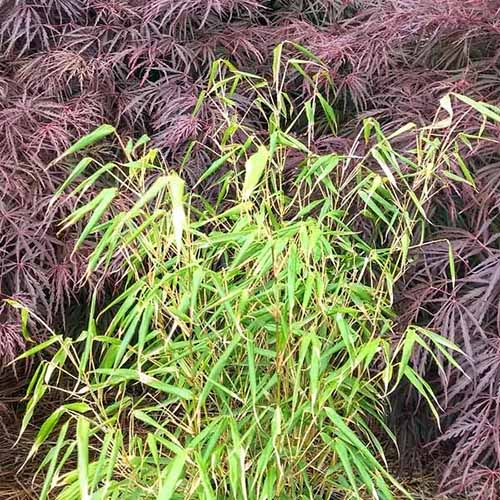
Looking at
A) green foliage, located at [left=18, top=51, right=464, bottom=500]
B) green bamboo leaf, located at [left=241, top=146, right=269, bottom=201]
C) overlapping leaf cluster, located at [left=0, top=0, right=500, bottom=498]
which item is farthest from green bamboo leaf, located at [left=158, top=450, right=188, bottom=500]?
overlapping leaf cluster, located at [left=0, top=0, right=500, bottom=498]

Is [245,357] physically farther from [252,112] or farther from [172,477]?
[252,112]

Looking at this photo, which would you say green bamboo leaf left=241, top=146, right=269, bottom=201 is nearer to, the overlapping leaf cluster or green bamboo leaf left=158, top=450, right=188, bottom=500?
green bamboo leaf left=158, top=450, right=188, bottom=500

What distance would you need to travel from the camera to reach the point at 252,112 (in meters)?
1.96

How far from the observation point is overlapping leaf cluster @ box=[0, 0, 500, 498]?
1513 millimetres

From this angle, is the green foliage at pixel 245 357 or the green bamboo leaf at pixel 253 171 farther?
the green foliage at pixel 245 357

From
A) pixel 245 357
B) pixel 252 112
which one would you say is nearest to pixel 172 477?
pixel 245 357

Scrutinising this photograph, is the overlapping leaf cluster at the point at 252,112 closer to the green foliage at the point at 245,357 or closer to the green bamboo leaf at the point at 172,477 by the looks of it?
the green foliage at the point at 245,357

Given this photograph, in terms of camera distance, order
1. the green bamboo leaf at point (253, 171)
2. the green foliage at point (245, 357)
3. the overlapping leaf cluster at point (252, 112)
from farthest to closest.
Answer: the overlapping leaf cluster at point (252, 112), the green foliage at point (245, 357), the green bamboo leaf at point (253, 171)

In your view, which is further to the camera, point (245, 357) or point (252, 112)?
point (252, 112)

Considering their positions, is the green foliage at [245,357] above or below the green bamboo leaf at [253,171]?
below

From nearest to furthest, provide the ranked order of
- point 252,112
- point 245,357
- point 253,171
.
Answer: point 253,171 < point 245,357 < point 252,112

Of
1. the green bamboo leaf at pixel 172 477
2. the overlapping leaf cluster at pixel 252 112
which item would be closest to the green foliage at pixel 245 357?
the green bamboo leaf at pixel 172 477

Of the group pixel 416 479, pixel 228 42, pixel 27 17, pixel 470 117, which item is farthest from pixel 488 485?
pixel 27 17

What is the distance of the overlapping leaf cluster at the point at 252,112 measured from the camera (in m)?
1.51
